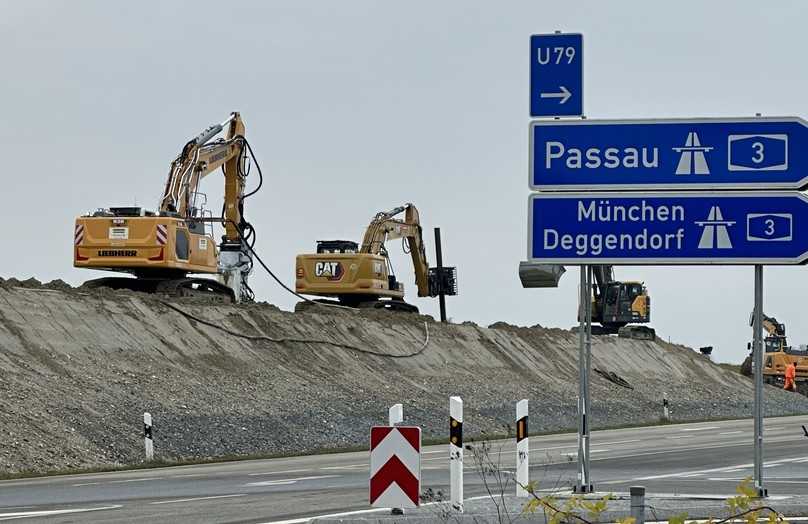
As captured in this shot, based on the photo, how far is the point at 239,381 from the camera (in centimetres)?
3900

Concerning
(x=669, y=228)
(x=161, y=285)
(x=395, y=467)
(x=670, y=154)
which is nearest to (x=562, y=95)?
(x=670, y=154)

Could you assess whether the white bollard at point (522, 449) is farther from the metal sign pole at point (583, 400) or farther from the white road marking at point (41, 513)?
the white road marking at point (41, 513)

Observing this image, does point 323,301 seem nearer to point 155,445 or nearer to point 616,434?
point 616,434

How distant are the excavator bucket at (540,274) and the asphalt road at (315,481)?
2.98 meters

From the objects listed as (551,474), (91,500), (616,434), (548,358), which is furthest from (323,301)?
(91,500)

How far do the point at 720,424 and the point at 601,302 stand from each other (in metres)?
33.9

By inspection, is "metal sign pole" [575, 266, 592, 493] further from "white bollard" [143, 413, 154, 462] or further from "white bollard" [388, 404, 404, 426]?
"white bollard" [143, 413, 154, 462]

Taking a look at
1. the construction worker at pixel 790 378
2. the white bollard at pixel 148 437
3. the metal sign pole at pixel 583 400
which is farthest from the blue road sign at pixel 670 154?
the construction worker at pixel 790 378

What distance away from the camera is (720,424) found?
47062 mm

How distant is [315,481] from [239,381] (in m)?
18.7

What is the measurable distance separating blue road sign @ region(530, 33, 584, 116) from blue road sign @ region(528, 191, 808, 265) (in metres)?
0.90

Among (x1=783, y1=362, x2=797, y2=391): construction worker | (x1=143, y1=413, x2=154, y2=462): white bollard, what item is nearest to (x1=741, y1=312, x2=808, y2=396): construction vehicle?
(x1=783, y1=362, x2=797, y2=391): construction worker

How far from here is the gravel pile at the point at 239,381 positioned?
30.5 m

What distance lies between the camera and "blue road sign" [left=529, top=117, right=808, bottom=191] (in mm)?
14352
